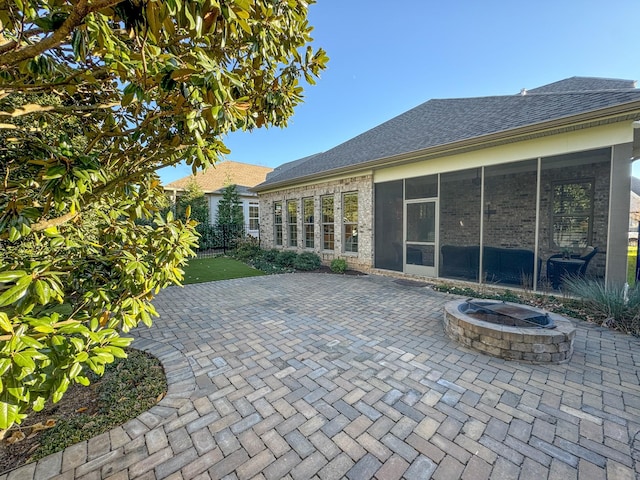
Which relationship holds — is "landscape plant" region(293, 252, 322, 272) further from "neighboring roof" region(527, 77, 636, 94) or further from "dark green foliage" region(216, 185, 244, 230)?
"neighboring roof" region(527, 77, 636, 94)

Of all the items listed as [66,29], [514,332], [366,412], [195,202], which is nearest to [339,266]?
[514,332]

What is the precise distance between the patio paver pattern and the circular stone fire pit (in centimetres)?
15

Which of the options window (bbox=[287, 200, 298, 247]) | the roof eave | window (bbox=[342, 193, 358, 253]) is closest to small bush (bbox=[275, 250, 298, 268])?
window (bbox=[287, 200, 298, 247])

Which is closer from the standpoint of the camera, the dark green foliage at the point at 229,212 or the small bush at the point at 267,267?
the small bush at the point at 267,267

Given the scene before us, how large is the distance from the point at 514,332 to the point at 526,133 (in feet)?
15.8

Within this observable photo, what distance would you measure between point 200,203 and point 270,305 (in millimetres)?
14695

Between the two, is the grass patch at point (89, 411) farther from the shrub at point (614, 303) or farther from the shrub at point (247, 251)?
the shrub at point (247, 251)

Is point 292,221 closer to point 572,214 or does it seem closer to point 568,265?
point 568,265

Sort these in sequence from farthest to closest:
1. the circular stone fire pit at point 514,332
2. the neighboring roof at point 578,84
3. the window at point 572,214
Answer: the window at point 572,214 < the neighboring roof at point 578,84 < the circular stone fire pit at point 514,332

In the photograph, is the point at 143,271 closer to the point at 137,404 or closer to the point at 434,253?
the point at 137,404

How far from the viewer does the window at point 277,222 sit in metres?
13.4

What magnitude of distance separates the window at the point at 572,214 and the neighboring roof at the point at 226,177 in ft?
61.9

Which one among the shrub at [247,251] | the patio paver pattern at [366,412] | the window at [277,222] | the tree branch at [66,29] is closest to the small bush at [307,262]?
the window at [277,222]

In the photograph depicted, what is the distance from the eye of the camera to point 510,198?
9.34 m
